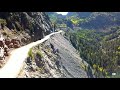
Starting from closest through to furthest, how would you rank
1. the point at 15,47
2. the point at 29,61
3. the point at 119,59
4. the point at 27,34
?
the point at 29,61 < the point at 15,47 < the point at 27,34 < the point at 119,59

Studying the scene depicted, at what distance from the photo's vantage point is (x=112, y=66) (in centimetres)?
4312

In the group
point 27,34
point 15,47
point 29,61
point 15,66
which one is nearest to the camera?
point 15,66
